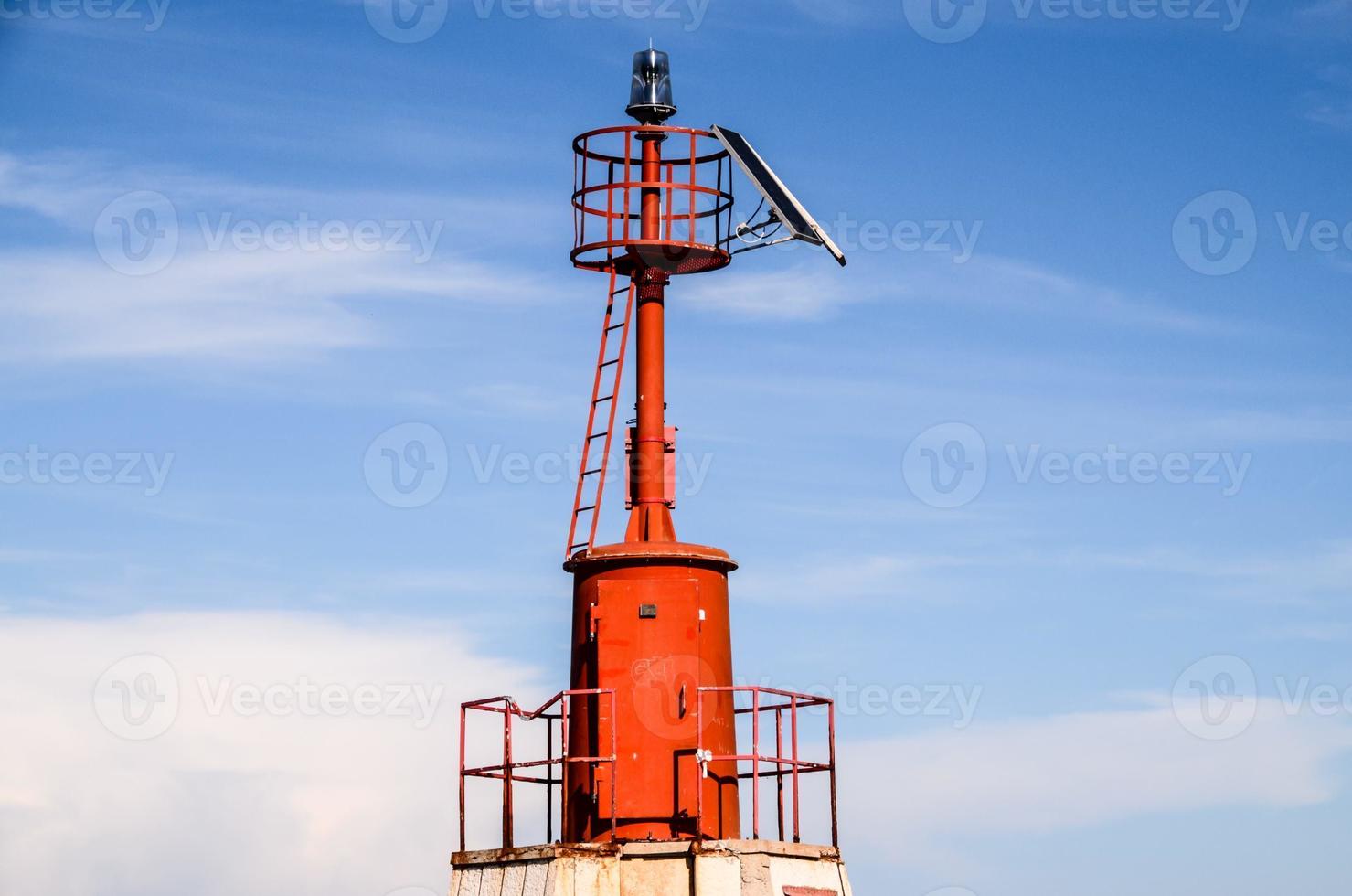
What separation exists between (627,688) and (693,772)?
1.36m

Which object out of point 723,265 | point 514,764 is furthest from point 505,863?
point 723,265

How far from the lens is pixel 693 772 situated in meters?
32.0

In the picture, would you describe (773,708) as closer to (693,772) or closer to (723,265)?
(693,772)

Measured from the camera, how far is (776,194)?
111 feet

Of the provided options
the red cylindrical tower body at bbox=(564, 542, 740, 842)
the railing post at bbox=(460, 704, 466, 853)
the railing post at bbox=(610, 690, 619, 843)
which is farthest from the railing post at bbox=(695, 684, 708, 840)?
the railing post at bbox=(460, 704, 466, 853)

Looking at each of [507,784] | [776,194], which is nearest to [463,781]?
[507,784]

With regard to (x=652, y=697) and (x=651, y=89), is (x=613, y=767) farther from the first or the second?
(x=651, y=89)

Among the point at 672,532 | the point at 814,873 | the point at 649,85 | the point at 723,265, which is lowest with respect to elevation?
the point at 814,873

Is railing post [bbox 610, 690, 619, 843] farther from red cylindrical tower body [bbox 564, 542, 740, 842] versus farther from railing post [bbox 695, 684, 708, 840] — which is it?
railing post [bbox 695, 684, 708, 840]

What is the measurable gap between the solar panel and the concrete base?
799cm

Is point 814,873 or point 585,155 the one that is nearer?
point 814,873

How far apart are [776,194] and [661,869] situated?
915 cm

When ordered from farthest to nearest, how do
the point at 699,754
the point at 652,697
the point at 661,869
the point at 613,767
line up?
the point at 652,697 → the point at 699,754 → the point at 613,767 → the point at 661,869

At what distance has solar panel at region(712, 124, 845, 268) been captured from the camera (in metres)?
33.6
